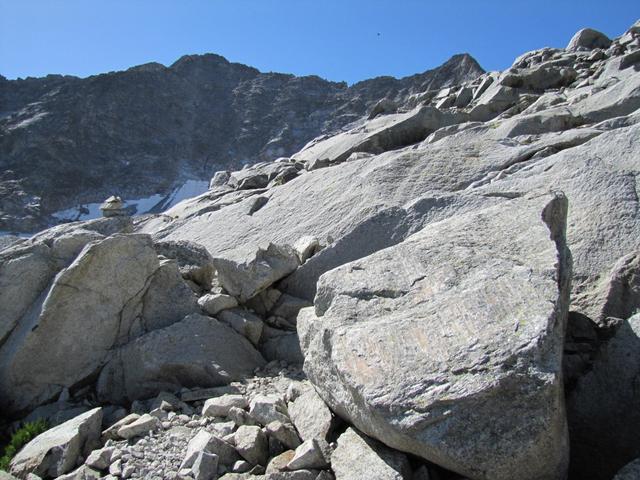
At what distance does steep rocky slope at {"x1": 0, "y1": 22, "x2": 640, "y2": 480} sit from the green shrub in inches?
11.2

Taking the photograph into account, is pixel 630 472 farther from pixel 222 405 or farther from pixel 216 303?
pixel 216 303

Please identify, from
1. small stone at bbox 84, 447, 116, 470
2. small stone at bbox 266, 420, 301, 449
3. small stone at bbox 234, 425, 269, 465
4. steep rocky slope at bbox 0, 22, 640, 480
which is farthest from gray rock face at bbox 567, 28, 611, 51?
small stone at bbox 84, 447, 116, 470

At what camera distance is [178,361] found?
274 inches

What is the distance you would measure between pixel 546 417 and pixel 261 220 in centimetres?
848

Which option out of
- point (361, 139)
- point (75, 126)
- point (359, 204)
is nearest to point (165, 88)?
point (75, 126)

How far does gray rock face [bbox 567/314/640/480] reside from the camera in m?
4.16

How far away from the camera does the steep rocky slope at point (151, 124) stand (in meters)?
92.2

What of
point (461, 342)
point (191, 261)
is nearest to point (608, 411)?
point (461, 342)

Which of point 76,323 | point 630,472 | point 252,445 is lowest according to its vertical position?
point 252,445

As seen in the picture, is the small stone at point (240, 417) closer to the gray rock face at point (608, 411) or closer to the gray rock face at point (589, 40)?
the gray rock face at point (608, 411)

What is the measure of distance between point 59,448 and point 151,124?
116176mm

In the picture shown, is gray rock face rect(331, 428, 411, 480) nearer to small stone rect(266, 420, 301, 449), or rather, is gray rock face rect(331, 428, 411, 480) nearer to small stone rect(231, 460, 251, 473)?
small stone rect(266, 420, 301, 449)

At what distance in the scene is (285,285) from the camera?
8828mm

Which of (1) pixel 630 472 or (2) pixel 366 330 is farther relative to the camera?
(2) pixel 366 330
